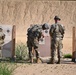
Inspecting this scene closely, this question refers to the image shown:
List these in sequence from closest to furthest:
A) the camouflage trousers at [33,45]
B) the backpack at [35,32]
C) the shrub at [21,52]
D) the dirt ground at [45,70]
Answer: the dirt ground at [45,70] → the backpack at [35,32] → the camouflage trousers at [33,45] → the shrub at [21,52]

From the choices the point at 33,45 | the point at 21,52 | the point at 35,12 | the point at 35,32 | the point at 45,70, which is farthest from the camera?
the point at 35,12

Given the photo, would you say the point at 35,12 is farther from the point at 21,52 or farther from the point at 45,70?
the point at 45,70

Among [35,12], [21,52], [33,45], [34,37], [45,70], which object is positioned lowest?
[45,70]

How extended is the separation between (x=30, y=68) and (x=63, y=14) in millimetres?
23638

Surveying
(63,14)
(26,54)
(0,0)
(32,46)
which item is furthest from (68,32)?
(32,46)

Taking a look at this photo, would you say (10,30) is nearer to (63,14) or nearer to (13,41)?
(13,41)

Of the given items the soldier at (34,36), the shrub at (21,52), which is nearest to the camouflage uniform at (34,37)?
the soldier at (34,36)

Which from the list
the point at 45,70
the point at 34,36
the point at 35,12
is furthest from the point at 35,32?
the point at 35,12

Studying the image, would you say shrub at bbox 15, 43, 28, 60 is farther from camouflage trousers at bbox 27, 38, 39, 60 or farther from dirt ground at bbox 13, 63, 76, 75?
dirt ground at bbox 13, 63, 76, 75

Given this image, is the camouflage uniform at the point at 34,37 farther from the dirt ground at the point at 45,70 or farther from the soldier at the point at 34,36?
the dirt ground at the point at 45,70

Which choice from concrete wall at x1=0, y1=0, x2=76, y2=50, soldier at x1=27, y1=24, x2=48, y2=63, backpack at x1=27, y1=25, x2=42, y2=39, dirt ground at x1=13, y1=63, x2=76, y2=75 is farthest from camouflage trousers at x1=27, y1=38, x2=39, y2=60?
concrete wall at x1=0, y1=0, x2=76, y2=50

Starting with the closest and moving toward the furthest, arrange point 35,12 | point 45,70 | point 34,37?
point 45,70, point 34,37, point 35,12

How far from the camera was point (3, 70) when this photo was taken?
9281 millimetres

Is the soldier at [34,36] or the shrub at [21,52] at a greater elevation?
the soldier at [34,36]
